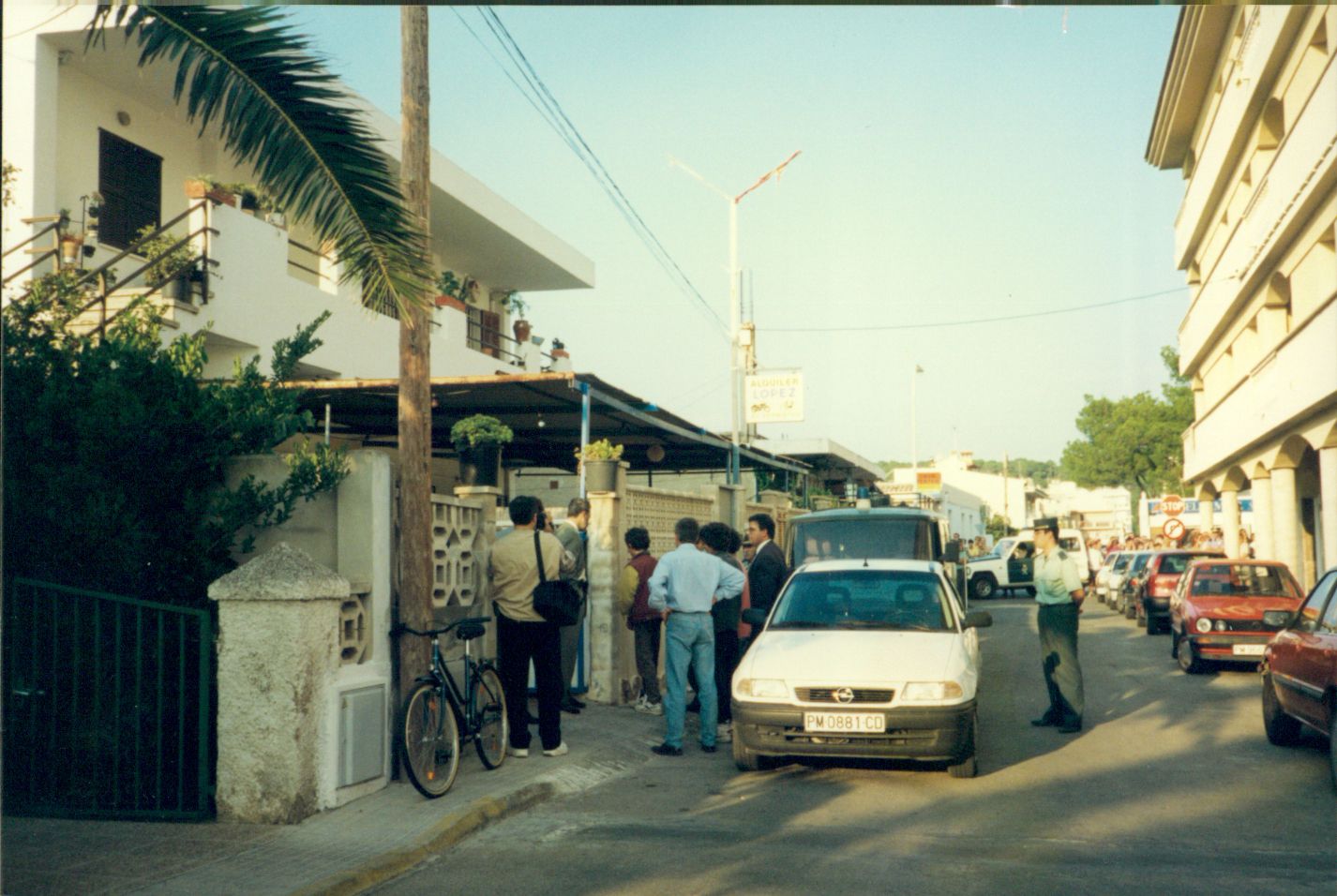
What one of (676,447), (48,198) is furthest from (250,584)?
(676,447)

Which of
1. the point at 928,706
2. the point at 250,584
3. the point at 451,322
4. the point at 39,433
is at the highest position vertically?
the point at 451,322

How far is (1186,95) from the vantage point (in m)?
31.2

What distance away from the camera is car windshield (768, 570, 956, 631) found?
9.55 metres

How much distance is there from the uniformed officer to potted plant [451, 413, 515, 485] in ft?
22.2

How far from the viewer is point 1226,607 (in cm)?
1602

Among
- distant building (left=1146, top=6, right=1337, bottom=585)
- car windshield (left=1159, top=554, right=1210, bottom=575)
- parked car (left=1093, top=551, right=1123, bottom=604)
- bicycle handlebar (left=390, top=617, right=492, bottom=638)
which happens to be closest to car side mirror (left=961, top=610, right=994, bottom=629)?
bicycle handlebar (left=390, top=617, right=492, bottom=638)

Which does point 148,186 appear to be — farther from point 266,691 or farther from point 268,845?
point 268,845

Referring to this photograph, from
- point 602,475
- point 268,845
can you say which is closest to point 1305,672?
point 602,475

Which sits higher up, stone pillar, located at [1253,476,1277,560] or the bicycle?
stone pillar, located at [1253,476,1277,560]

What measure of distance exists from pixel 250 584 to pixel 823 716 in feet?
12.7

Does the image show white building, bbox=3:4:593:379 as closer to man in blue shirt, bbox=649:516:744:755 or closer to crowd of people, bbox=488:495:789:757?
crowd of people, bbox=488:495:789:757

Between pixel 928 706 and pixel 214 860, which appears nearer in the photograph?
pixel 214 860

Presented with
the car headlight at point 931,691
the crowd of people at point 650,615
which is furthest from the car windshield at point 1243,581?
the car headlight at point 931,691

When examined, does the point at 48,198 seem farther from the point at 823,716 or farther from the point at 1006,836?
the point at 1006,836
